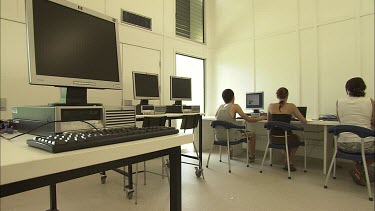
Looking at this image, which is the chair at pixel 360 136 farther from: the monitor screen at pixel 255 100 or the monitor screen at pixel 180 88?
the monitor screen at pixel 180 88

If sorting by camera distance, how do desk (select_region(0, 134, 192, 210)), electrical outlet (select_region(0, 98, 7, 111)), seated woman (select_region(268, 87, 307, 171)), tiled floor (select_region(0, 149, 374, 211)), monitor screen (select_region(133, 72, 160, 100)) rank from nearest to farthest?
desk (select_region(0, 134, 192, 210)) → tiled floor (select_region(0, 149, 374, 211)) → electrical outlet (select_region(0, 98, 7, 111)) → seated woman (select_region(268, 87, 307, 171)) → monitor screen (select_region(133, 72, 160, 100))

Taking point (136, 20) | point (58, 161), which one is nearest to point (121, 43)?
point (136, 20)

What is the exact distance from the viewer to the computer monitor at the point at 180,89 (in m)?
3.66

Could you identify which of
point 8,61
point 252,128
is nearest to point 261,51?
point 252,128

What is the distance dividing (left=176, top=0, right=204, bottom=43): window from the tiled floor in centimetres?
313

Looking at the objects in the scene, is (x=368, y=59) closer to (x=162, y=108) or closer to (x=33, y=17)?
(x=162, y=108)

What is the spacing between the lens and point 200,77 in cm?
539

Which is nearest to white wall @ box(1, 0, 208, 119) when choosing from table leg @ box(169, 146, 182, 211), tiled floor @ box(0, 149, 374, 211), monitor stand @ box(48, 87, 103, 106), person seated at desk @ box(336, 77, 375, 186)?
tiled floor @ box(0, 149, 374, 211)

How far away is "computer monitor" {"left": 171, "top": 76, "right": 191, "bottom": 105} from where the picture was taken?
366cm

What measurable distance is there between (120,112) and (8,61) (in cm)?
248

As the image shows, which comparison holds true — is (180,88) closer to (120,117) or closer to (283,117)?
(283,117)

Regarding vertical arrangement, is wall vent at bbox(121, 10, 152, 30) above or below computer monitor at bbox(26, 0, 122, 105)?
above

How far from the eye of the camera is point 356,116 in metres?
2.49

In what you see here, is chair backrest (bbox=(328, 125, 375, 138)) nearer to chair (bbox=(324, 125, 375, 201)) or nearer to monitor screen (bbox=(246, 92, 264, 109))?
chair (bbox=(324, 125, 375, 201))
